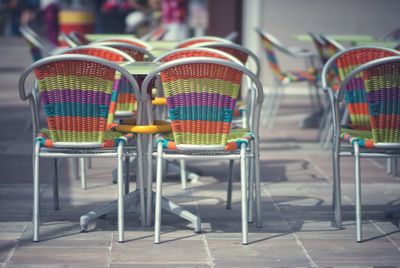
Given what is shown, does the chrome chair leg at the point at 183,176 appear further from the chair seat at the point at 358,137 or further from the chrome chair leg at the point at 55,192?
the chair seat at the point at 358,137

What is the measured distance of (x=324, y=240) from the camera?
5.24 m

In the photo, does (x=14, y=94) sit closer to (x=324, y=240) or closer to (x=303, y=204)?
(x=303, y=204)

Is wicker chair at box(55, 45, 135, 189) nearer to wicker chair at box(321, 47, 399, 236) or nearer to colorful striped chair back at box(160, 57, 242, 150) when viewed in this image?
colorful striped chair back at box(160, 57, 242, 150)

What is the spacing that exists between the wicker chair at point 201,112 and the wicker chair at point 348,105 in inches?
21.7

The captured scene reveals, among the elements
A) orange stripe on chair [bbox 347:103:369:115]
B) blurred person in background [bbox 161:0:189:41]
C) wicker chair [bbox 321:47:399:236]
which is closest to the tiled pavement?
wicker chair [bbox 321:47:399:236]

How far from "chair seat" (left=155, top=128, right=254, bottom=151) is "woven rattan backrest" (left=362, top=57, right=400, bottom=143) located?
66 centimetres

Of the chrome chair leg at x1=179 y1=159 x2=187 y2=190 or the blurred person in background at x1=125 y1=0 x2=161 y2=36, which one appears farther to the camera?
the blurred person in background at x1=125 y1=0 x2=161 y2=36

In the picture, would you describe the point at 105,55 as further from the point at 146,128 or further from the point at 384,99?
the point at 384,99

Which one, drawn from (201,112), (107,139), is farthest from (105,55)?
(201,112)

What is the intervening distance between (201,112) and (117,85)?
3.67ft

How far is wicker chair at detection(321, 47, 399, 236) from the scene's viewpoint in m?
5.44

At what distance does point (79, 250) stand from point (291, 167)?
9.69 feet

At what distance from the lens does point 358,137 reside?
5418 mm

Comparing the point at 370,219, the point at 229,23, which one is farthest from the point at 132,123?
the point at 229,23
